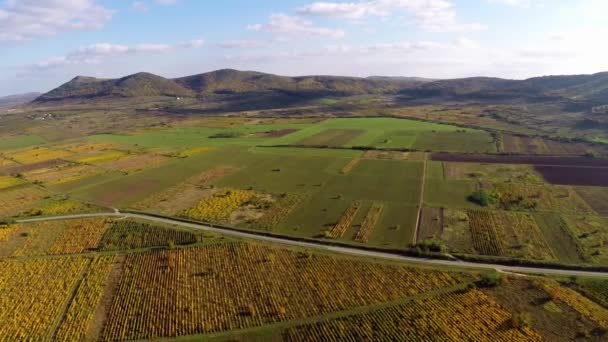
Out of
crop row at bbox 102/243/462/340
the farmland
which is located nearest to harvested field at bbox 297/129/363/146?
the farmland

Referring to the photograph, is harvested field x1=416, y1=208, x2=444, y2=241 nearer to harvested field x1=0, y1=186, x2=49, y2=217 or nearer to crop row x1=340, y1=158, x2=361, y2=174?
crop row x1=340, y1=158, x2=361, y2=174

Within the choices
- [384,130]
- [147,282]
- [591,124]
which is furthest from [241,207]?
[591,124]

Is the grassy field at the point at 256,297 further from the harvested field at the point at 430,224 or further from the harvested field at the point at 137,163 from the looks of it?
the harvested field at the point at 137,163

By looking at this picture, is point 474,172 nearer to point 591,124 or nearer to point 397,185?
point 397,185

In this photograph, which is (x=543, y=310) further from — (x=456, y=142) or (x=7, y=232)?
(x=456, y=142)

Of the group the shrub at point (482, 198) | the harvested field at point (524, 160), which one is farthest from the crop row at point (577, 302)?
the harvested field at point (524, 160)

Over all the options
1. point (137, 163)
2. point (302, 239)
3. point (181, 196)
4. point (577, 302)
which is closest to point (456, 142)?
point (302, 239)
